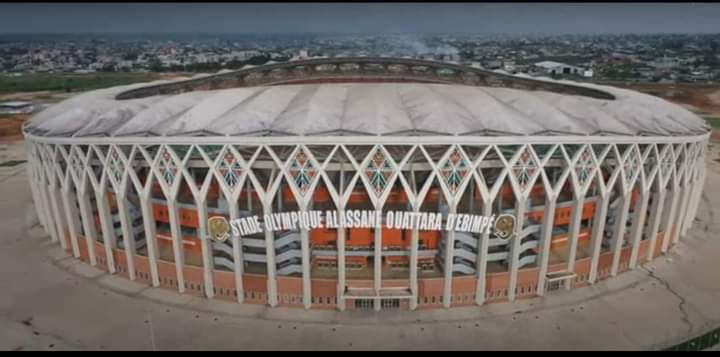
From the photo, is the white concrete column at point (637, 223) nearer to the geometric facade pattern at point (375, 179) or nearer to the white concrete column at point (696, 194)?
the geometric facade pattern at point (375, 179)

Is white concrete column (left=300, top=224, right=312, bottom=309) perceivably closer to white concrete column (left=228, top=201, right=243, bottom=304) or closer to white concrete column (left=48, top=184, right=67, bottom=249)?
white concrete column (left=228, top=201, right=243, bottom=304)

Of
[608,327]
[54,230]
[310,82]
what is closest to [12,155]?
[54,230]

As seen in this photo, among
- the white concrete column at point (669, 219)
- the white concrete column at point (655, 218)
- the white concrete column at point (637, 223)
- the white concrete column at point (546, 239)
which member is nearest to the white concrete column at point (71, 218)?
the white concrete column at point (546, 239)

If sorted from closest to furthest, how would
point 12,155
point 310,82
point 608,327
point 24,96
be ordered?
point 608,327 → point 310,82 → point 12,155 → point 24,96

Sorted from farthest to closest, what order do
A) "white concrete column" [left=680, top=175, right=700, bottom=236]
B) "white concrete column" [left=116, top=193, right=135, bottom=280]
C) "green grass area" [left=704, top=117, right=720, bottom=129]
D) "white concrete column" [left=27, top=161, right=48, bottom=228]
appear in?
1. "green grass area" [left=704, top=117, right=720, bottom=129]
2. "white concrete column" [left=680, top=175, right=700, bottom=236]
3. "white concrete column" [left=27, top=161, right=48, bottom=228]
4. "white concrete column" [left=116, top=193, right=135, bottom=280]

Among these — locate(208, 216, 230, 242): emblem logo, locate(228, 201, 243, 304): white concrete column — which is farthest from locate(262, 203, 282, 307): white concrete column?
locate(208, 216, 230, 242): emblem logo
